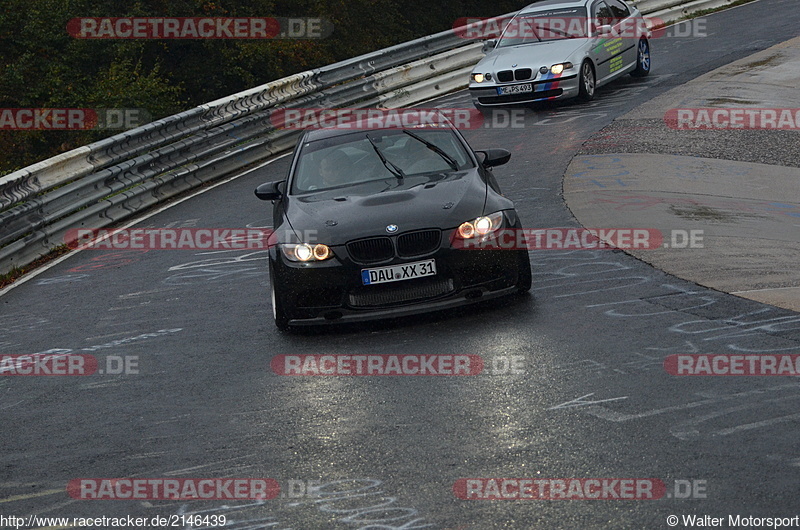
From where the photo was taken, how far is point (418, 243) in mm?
8328

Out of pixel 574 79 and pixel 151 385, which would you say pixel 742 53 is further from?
Result: pixel 151 385

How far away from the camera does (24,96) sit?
34156 millimetres

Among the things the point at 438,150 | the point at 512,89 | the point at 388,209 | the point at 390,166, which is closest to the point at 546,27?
the point at 512,89

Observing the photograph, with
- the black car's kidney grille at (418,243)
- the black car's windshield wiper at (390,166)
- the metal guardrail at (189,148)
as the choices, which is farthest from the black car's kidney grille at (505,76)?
the black car's kidney grille at (418,243)

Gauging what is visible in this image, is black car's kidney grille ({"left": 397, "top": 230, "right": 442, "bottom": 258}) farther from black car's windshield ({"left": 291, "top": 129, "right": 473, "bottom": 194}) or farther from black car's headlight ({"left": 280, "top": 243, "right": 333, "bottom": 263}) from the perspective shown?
black car's windshield ({"left": 291, "top": 129, "right": 473, "bottom": 194})

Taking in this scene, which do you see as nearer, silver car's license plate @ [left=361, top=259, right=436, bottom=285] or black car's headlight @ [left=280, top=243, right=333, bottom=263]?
silver car's license plate @ [left=361, top=259, right=436, bottom=285]

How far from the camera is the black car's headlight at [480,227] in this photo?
839 cm

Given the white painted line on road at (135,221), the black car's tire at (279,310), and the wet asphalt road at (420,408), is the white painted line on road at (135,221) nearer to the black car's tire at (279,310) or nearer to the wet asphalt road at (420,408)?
the wet asphalt road at (420,408)

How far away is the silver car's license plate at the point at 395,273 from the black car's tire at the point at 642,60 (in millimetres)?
Result: 13960

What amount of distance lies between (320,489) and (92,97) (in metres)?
27.5

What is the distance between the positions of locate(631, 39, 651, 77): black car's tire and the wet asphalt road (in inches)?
462

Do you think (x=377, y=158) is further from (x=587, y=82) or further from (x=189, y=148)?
(x=587, y=82)

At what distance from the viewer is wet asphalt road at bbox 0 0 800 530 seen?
17.2 feet

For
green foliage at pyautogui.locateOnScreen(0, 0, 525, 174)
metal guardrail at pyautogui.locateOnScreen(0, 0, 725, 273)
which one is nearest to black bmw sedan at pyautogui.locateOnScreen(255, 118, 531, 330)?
metal guardrail at pyautogui.locateOnScreen(0, 0, 725, 273)
